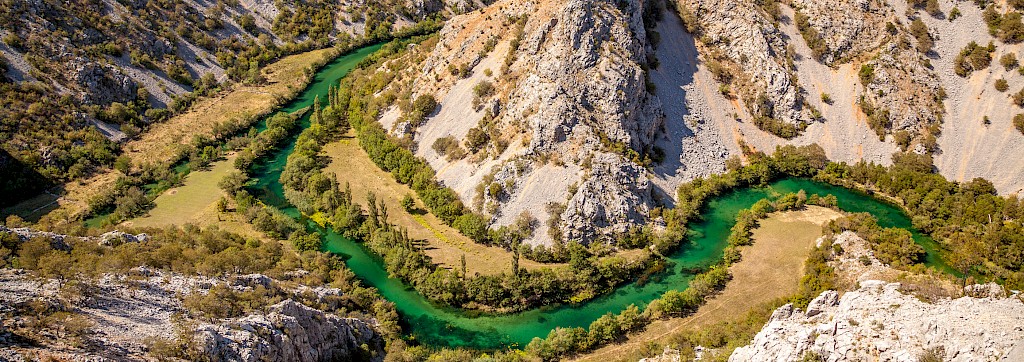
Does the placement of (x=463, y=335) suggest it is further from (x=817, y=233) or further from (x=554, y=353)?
(x=817, y=233)

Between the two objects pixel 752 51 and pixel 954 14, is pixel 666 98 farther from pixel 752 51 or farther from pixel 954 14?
pixel 954 14

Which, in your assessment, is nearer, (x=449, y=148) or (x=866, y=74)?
(x=449, y=148)

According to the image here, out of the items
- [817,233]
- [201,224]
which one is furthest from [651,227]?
[201,224]

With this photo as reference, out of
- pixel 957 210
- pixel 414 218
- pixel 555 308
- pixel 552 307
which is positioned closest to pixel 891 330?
pixel 555 308

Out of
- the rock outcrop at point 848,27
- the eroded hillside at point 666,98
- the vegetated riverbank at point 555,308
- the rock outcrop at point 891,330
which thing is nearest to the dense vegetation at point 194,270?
the vegetated riverbank at point 555,308

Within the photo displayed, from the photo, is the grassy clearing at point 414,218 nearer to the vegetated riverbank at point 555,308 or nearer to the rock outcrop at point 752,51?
the vegetated riverbank at point 555,308

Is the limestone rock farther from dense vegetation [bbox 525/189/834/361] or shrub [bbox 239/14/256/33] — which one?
shrub [bbox 239/14/256/33]

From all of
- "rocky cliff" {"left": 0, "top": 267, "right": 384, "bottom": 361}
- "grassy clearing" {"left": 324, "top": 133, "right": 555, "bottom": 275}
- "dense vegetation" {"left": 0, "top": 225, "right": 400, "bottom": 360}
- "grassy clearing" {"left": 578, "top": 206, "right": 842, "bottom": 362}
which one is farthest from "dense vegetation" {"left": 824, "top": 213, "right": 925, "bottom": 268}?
"rocky cliff" {"left": 0, "top": 267, "right": 384, "bottom": 361}
